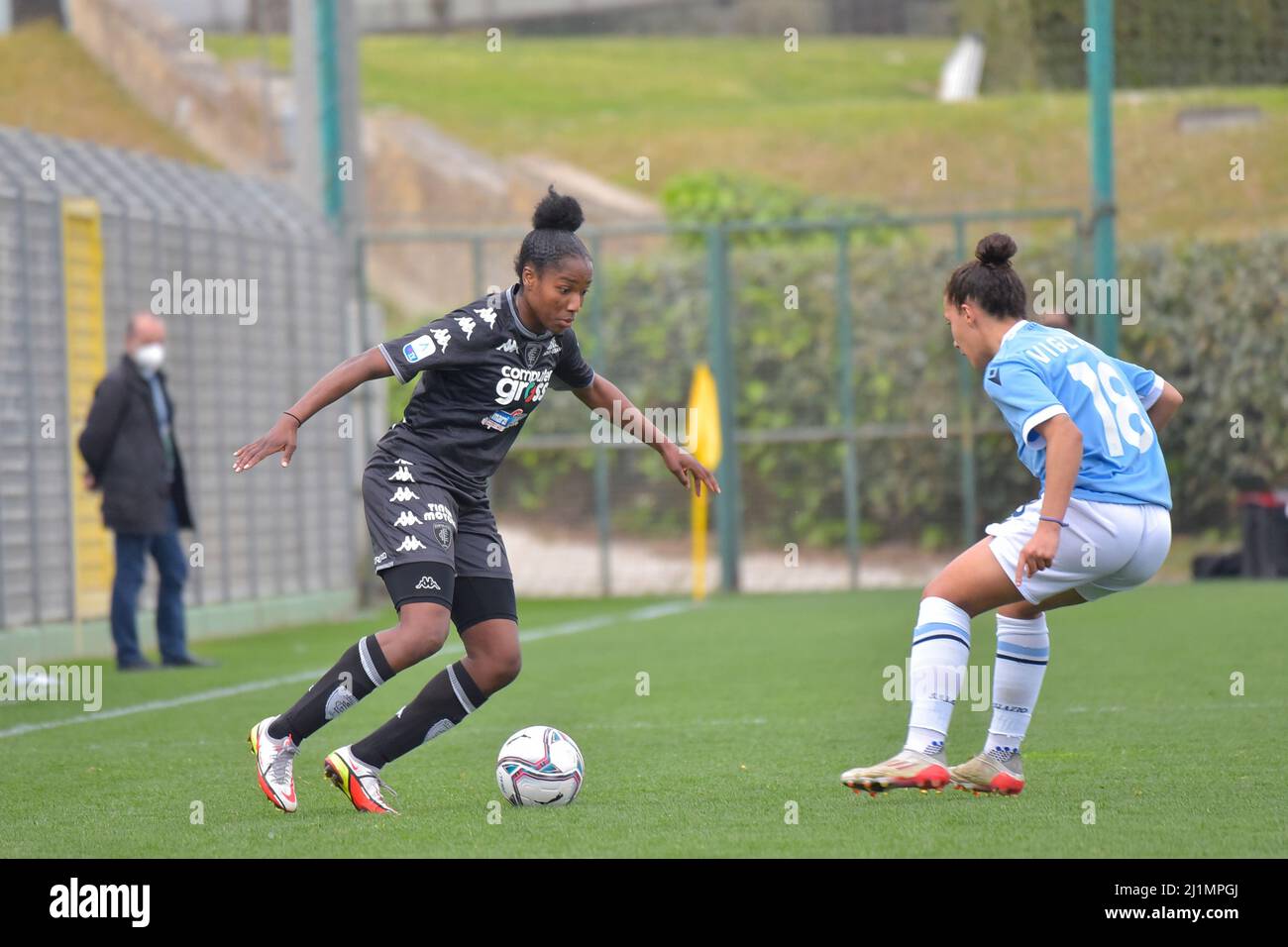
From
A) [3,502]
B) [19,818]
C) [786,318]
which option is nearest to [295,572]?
[3,502]

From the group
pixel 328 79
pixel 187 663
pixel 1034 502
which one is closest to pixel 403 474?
pixel 1034 502

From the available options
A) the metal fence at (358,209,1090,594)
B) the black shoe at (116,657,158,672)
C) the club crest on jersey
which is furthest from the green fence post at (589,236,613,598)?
the club crest on jersey

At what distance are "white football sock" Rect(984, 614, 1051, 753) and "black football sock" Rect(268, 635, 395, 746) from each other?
2022 mm

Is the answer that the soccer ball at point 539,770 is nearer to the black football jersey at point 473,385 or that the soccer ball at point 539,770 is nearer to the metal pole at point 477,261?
the black football jersey at point 473,385

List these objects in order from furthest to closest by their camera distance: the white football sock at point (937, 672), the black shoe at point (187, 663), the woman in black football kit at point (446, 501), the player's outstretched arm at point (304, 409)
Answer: the black shoe at point (187, 663), the woman in black football kit at point (446, 501), the white football sock at point (937, 672), the player's outstretched arm at point (304, 409)

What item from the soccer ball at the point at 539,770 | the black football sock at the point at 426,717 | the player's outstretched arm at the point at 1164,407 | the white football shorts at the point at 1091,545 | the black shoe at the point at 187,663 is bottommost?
the black shoe at the point at 187,663

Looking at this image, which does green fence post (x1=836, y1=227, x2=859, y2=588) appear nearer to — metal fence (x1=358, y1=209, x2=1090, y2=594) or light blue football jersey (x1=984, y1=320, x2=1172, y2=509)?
metal fence (x1=358, y1=209, x2=1090, y2=594)

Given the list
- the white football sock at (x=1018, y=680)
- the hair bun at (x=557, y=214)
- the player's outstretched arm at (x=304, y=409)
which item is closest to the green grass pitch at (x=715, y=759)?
the white football sock at (x=1018, y=680)

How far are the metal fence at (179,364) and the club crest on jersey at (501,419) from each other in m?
6.54

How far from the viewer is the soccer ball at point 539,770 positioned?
607 centimetres

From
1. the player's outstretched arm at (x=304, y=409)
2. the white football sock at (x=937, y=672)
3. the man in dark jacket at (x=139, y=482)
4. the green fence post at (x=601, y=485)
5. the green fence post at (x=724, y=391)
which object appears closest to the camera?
the player's outstretched arm at (x=304, y=409)

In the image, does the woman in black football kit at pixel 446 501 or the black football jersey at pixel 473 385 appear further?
the black football jersey at pixel 473 385
